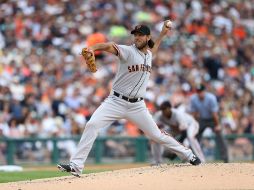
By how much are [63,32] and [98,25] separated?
3.49 ft

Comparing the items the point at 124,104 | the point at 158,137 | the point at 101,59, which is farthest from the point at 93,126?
the point at 101,59

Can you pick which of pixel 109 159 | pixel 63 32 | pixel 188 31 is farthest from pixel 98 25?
pixel 109 159

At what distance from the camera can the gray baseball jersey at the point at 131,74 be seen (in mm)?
10508

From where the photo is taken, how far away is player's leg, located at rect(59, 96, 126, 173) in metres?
10.4

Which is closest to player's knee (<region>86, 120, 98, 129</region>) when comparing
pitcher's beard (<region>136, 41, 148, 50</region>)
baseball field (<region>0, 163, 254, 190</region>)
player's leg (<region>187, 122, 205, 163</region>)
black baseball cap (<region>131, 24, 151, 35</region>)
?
baseball field (<region>0, 163, 254, 190</region>)

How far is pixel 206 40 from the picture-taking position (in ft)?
77.5

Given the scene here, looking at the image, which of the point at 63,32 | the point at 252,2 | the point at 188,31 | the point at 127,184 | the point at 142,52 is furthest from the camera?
the point at 252,2

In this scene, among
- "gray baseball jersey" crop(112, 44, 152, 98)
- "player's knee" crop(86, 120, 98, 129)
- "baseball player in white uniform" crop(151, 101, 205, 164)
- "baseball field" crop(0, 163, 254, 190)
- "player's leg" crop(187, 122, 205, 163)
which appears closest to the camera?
"baseball field" crop(0, 163, 254, 190)

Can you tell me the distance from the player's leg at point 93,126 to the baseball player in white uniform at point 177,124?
4175 mm

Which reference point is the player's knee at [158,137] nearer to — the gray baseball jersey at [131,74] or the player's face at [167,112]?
the gray baseball jersey at [131,74]

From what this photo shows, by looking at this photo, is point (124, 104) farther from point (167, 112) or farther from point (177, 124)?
point (177, 124)

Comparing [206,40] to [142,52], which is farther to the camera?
[206,40]

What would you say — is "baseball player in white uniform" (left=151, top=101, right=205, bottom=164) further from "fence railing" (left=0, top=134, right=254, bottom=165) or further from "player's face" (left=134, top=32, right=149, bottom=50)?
"player's face" (left=134, top=32, right=149, bottom=50)

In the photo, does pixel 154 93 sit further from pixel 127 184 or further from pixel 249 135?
pixel 127 184
